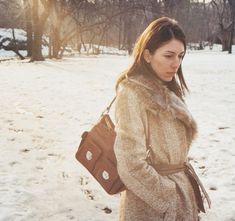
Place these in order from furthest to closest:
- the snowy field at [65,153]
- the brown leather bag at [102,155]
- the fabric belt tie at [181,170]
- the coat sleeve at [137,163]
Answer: the snowy field at [65,153] < the brown leather bag at [102,155] < the fabric belt tie at [181,170] < the coat sleeve at [137,163]

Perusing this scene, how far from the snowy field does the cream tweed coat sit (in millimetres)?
2382

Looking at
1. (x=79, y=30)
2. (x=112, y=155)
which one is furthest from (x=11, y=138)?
(x=79, y=30)

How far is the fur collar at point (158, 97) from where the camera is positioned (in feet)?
6.87

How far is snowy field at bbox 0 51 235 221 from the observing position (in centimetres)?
461

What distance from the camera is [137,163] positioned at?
1.96 meters

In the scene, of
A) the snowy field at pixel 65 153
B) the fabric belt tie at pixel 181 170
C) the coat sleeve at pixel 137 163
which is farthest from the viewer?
the snowy field at pixel 65 153

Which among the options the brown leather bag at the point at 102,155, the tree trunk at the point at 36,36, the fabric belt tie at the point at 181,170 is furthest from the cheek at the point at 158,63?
the tree trunk at the point at 36,36

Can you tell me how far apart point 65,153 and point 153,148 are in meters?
4.70

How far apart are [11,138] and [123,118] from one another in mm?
5693

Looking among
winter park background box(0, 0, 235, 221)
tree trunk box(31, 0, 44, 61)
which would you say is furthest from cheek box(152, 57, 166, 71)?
tree trunk box(31, 0, 44, 61)

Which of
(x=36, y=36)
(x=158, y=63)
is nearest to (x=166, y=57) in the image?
(x=158, y=63)

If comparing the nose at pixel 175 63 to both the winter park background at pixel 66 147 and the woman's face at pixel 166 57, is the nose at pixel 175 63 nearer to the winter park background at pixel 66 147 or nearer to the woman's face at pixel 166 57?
the woman's face at pixel 166 57

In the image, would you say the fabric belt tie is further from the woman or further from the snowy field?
the snowy field

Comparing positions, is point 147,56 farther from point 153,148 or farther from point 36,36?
point 36,36
